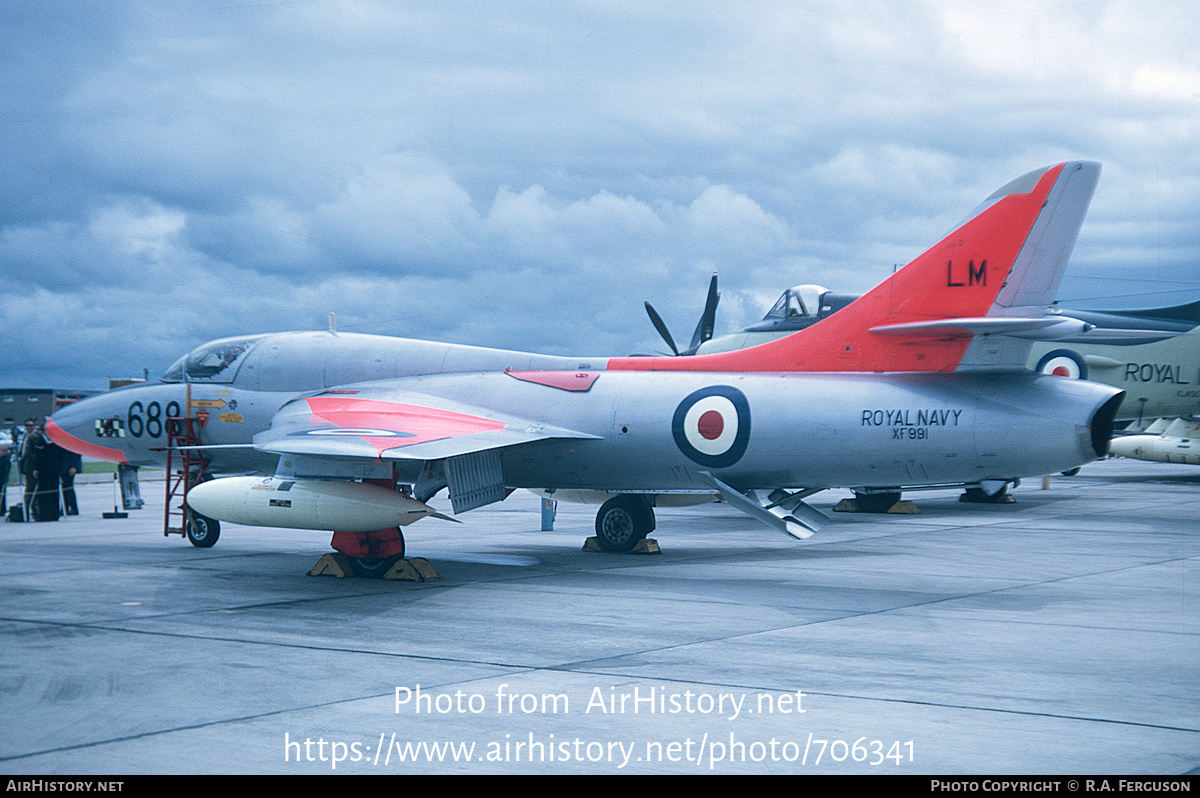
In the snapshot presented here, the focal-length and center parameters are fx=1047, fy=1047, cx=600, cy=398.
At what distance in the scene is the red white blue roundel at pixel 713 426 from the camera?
1288cm

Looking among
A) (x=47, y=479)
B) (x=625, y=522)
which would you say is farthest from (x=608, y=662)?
(x=47, y=479)

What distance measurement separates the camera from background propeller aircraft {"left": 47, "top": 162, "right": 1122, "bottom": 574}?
39.3 ft

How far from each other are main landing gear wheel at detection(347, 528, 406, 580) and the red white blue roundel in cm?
371

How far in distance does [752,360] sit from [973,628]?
17.2ft

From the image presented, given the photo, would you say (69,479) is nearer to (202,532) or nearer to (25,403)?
(202,532)

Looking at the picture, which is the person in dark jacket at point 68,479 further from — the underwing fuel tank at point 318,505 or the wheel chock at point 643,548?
the wheel chock at point 643,548

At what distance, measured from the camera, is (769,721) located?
6.03 m

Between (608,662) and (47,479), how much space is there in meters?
16.8

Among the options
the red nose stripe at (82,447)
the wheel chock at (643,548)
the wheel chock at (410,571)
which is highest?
the red nose stripe at (82,447)

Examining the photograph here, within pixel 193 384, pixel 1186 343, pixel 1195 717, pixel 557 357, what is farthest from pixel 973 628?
pixel 1186 343

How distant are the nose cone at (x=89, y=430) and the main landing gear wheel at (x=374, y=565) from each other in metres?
5.56

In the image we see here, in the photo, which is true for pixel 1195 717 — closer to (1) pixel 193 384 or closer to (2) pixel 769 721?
(2) pixel 769 721

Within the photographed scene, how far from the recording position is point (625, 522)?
49.3 feet

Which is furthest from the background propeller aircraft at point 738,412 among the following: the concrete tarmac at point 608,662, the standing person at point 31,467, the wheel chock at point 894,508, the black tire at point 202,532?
the wheel chock at point 894,508
